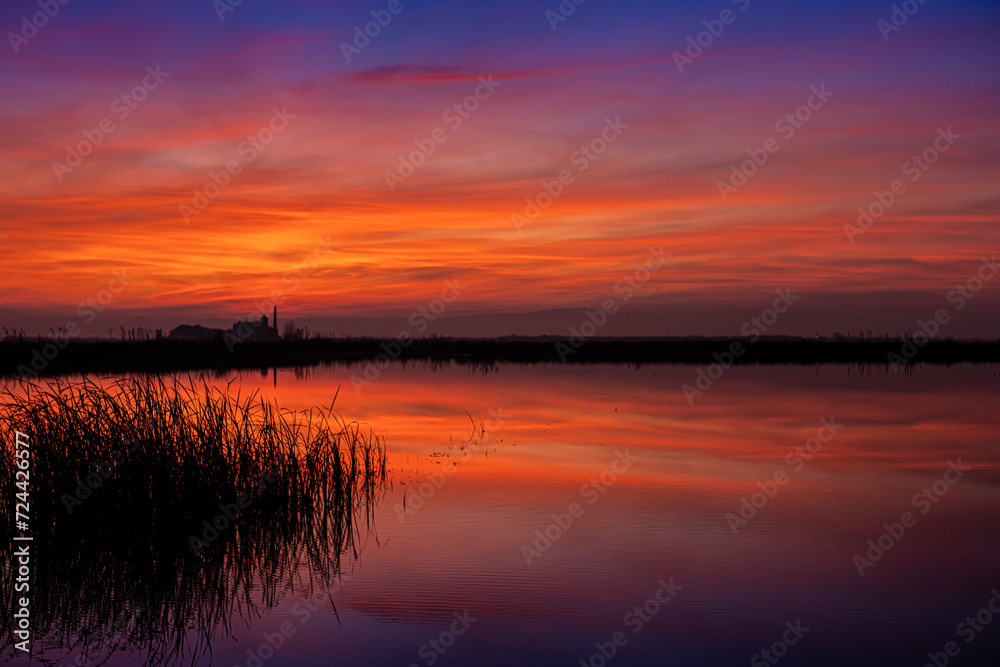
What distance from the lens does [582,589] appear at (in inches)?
311

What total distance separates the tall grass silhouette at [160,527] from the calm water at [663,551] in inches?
16.1

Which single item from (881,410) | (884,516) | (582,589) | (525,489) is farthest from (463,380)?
(582,589)

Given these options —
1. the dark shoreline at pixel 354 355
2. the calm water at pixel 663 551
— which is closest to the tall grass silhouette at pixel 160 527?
the calm water at pixel 663 551

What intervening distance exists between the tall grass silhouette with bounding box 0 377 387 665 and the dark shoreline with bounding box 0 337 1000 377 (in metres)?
23.2

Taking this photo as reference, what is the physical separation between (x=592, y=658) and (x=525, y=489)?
597 cm

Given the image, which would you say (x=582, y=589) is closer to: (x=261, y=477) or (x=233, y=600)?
(x=233, y=600)

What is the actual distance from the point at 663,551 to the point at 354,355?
167 ft

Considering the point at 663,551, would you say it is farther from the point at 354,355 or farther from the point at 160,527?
the point at 354,355

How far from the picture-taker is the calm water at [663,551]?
6641 millimetres

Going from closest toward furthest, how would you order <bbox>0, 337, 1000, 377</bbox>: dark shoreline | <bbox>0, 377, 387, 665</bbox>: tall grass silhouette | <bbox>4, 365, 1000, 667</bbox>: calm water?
1. <bbox>4, 365, 1000, 667</bbox>: calm water
2. <bbox>0, 377, 387, 665</bbox>: tall grass silhouette
3. <bbox>0, 337, 1000, 377</bbox>: dark shoreline

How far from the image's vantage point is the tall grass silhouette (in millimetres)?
7109

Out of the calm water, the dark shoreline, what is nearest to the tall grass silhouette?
the calm water

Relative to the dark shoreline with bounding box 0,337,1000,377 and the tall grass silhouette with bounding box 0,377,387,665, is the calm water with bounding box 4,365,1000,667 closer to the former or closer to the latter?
the tall grass silhouette with bounding box 0,377,387,665

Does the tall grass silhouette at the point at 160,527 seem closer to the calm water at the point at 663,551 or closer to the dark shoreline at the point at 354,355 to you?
the calm water at the point at 663,551
